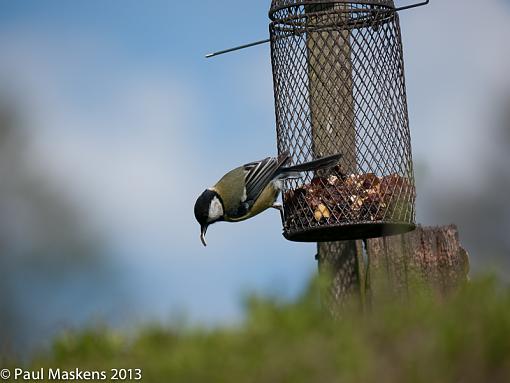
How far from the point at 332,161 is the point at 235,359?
3910mm

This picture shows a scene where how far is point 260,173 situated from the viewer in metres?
7.90

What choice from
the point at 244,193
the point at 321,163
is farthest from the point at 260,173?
the point at 321,163

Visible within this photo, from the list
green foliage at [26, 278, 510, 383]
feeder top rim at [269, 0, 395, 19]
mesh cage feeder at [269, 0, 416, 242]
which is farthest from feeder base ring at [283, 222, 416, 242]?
green foliage at [26, 278, 510, 383]

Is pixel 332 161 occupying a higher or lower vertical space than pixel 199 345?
higher

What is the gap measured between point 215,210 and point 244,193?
288 mm

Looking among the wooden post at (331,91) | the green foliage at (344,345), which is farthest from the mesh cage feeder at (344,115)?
the green foliage at (344,345)

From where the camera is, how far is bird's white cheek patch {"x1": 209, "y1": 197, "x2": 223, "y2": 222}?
8.16m

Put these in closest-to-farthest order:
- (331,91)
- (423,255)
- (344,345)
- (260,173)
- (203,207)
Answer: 1. (344,345)
2. (331,91)
3. (423,255)
4. (260,173)
5. (203,207)

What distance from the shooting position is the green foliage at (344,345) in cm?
322

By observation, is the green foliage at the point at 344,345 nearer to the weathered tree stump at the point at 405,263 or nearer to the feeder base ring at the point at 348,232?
the feeder base ring at the point at 348,232

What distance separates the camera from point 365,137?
7348mm

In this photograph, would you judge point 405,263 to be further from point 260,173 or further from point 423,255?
point 260,173

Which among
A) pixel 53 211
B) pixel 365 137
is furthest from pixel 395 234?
pixel 53 211

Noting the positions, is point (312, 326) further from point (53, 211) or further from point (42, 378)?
point (53, 211)
